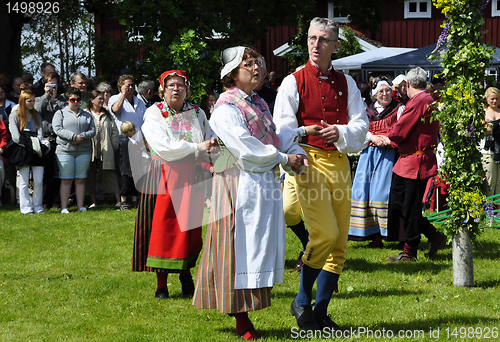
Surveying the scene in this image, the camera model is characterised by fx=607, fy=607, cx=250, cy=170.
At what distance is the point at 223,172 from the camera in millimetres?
4129

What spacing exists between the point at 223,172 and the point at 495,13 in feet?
74.5

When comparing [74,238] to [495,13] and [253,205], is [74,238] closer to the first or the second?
[253,205]

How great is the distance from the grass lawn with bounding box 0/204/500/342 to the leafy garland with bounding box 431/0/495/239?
63 centimetres

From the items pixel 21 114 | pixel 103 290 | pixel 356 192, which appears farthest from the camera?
pixel 21 114

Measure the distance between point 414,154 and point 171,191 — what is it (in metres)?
2.73

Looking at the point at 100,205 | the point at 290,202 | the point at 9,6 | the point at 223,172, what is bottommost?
the point at 100,205

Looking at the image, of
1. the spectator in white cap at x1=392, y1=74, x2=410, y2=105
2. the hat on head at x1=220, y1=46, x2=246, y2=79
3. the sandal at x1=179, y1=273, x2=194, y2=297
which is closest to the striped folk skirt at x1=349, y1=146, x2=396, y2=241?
the spectator in white cap at x1=392, y1=74, x2=410, y2=105

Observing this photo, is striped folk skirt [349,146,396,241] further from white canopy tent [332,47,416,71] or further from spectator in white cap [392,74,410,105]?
white canopy tent [332,47,416,71]

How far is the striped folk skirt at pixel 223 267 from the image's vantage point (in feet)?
13.0

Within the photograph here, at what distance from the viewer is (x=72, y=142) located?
Result: 32.0ft

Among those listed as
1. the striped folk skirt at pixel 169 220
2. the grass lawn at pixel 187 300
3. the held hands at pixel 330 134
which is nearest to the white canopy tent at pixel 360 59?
the grass lawn at pixel 187 300

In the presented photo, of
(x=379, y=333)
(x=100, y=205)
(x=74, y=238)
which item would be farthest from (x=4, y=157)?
(x=379, y=333)

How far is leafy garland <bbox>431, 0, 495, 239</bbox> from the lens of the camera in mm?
4996

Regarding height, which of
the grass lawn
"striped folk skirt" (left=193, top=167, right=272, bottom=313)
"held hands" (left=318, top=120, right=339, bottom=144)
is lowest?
the grass lawn
